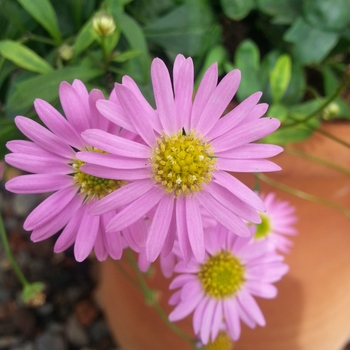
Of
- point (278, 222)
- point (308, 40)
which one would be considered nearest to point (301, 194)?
point (278, 222)

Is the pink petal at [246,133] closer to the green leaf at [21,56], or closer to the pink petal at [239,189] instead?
the pink petal at [239,189]

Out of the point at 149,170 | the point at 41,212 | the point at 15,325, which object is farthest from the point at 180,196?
the point at 15,325

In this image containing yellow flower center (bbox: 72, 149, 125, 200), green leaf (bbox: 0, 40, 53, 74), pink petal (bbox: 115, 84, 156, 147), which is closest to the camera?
pink petal (bbox: 115, 84, 156, 147)

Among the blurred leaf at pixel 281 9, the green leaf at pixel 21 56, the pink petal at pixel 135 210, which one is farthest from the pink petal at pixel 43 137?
the blurred leaf at pixel 281 9

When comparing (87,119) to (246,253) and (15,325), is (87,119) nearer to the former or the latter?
(246,253)

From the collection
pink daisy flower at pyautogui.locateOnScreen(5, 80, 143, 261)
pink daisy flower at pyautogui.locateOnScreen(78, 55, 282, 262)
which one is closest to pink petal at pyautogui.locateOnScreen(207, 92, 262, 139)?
pink daisy flower at pyautogui.locateOnScreen(78, 55, 282, 262)

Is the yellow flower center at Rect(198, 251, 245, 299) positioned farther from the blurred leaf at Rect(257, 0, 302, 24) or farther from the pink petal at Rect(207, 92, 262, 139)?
the blurred leaf at Rect(257, 0, 302, 24)
